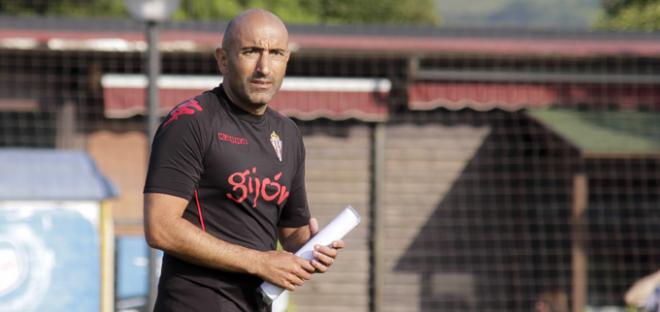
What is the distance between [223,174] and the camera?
333 cm

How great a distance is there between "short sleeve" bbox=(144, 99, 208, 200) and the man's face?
0.17 meters

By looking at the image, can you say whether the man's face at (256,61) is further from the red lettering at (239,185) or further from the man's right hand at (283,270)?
the man's right hand at (283,270)

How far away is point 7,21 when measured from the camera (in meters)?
12.1

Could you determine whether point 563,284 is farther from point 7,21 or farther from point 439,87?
point 7,21

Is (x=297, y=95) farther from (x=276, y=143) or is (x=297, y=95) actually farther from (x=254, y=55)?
(x=254, y=55)

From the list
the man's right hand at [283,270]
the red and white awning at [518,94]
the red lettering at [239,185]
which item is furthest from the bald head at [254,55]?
the red and white awning at [518,94]

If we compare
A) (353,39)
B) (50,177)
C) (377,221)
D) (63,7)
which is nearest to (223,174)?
(50,177)

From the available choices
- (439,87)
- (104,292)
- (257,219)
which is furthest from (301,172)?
(439,87)

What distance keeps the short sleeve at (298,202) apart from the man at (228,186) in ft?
0.42

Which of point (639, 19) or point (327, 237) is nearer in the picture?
point (327, 237)

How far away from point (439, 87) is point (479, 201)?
51.8 inches

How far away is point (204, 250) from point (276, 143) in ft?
1.45

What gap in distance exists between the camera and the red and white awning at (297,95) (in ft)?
37.9

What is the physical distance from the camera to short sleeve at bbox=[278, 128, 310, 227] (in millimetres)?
3664
